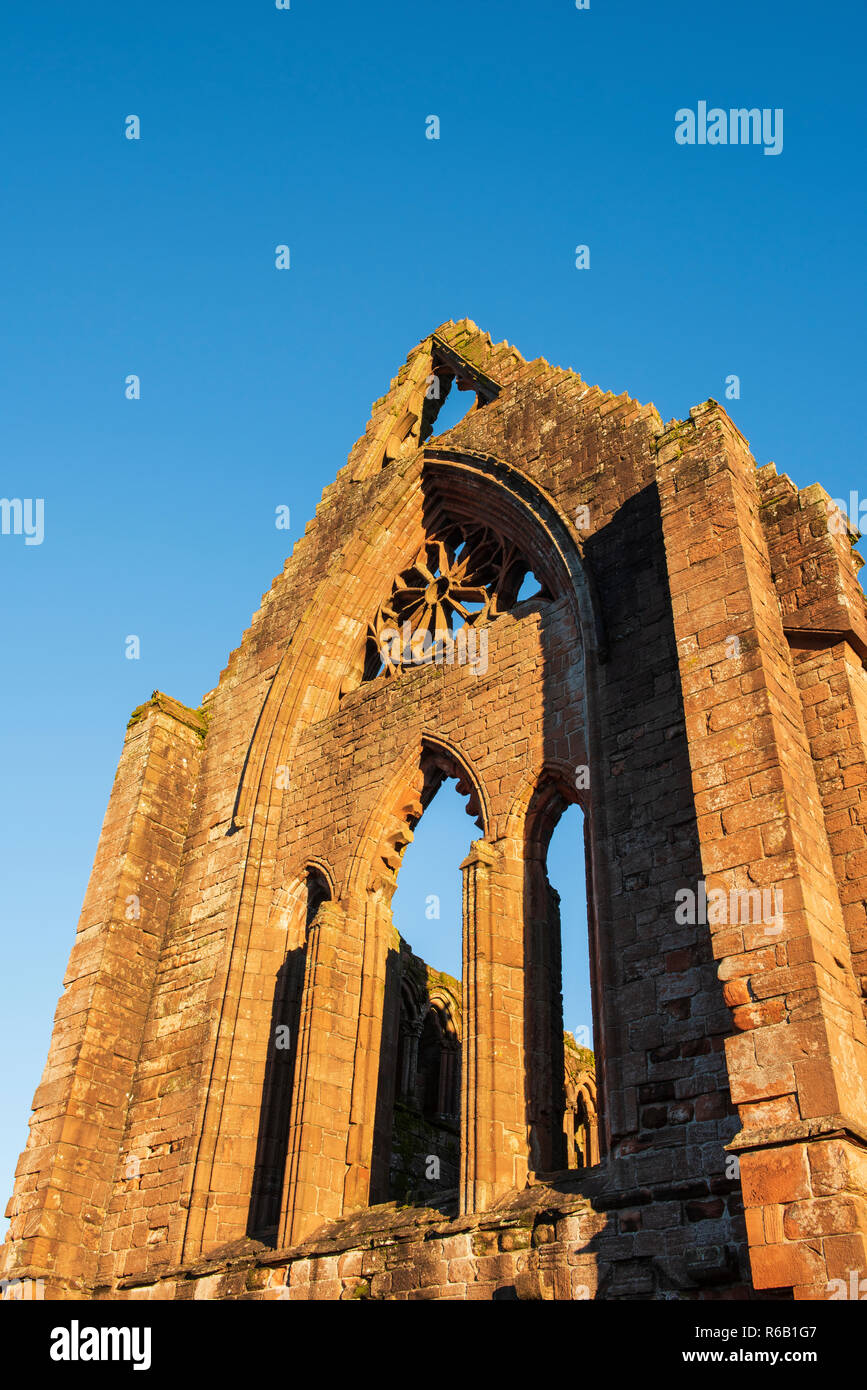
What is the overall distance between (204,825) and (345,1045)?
147 inches

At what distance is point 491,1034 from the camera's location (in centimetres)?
898

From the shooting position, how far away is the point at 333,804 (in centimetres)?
1215

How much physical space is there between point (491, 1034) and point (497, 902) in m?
1.06

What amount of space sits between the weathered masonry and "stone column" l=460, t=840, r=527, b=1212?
1.0 inches

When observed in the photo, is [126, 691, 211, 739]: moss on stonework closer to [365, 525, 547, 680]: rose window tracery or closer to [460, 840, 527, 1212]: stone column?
[365, 525, 547, 680]: rose window tracery

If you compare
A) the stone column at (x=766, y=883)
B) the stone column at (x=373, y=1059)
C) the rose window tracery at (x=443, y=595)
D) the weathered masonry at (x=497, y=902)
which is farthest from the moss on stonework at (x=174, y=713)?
the stone column at (x=766, y=883)

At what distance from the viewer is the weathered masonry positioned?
680cm

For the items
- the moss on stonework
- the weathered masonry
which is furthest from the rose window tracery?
the moss on stonework

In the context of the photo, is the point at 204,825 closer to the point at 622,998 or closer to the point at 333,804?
the point at 333,804

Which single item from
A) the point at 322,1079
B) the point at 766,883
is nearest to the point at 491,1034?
the point at 322,1079

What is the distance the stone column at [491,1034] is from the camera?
27.8 ft

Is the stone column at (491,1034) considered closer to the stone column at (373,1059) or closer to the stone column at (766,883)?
the stone column at (373,1059)

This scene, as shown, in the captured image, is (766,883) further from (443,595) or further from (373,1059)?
(443,595)

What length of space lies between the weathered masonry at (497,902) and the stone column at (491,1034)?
0.09 feet
